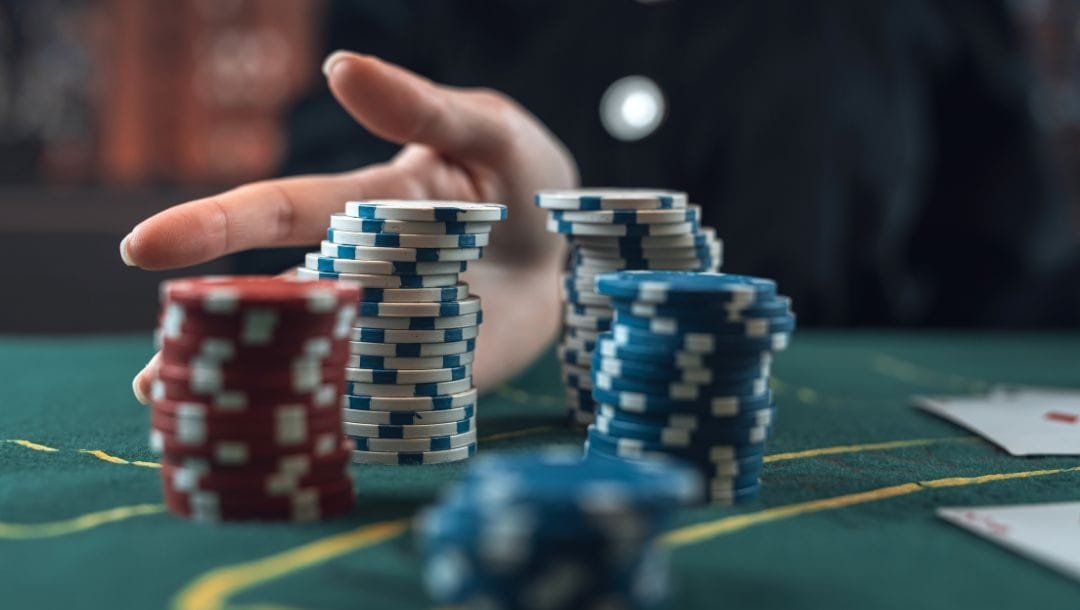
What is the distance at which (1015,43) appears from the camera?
4016mm

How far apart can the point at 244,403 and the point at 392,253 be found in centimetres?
45

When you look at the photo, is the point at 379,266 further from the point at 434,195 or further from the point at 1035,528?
the point at 1035,528

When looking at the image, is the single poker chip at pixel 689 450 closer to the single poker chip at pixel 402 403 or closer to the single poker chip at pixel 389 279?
the single poker chip at pixel 402 403

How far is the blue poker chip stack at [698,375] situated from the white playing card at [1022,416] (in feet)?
1.84

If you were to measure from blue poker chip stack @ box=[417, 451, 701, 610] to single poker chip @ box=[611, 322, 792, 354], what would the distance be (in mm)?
440

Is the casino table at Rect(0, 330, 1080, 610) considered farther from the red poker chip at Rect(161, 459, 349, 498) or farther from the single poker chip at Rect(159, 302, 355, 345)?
the single poker chip at Rect(159, 302, 355, 345)

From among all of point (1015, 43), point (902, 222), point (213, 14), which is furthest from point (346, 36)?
point (213, 14)

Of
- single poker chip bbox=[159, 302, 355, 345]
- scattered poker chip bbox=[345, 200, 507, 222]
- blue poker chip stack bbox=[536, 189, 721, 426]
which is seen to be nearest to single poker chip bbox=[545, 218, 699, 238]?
blue poker chip stack bbox=[536, 189, 721, 426]

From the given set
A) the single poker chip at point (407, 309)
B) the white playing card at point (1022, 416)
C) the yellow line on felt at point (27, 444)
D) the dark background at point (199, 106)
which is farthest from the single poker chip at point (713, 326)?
the dark background at point (199, 106)

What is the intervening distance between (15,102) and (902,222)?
5400 millimetres

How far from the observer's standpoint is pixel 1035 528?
146cm

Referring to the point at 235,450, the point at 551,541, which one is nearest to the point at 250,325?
the point at 235,450

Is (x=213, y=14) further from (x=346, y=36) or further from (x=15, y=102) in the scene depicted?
(x=346, y=36)

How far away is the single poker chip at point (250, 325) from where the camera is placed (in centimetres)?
142
